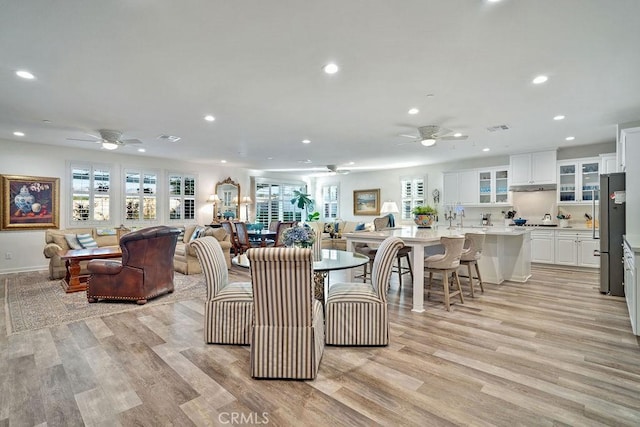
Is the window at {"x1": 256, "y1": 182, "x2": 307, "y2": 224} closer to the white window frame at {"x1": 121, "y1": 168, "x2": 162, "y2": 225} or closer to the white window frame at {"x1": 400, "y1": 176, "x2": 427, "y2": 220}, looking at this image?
the white window frame at {"x1": 121, "y1": 168, "x2": 162, "y2": 225}

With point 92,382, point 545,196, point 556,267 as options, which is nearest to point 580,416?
point 92,382

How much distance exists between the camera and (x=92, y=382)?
225 centimetres

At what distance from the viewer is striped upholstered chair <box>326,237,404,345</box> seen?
277cm

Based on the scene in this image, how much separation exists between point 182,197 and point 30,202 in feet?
10.3

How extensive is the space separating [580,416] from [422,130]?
418cm

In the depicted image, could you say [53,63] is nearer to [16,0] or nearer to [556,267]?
[16,0]

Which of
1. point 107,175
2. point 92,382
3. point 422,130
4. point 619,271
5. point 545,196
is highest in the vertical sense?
point 422,130

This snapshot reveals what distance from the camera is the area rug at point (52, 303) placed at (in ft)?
11.5

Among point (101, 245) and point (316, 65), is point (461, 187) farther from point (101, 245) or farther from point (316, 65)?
point (101, 245)

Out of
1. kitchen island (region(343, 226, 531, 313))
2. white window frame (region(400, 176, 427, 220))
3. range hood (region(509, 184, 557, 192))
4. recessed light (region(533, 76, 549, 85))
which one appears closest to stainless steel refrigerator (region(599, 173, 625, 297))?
kitchen island (region(343, 226, 531, 313))

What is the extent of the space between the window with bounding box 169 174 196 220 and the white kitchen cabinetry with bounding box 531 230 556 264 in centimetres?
871

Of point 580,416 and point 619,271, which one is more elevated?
point 619,271

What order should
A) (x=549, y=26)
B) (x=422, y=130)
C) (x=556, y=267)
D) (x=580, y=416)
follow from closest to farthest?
1. (x=580, y=416)
2. (x=549, y=26)
3. (x=422, y=130)
4. (x=556, y=267)

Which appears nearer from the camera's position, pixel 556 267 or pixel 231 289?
pixel 231 289
